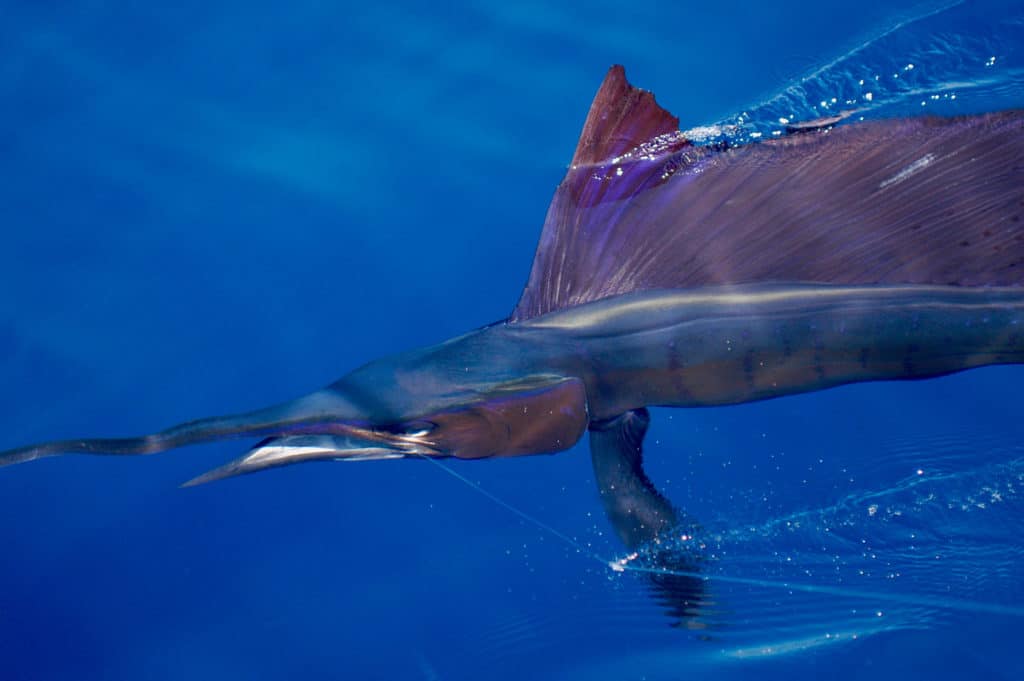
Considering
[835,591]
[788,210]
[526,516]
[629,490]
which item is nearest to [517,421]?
[629,490]

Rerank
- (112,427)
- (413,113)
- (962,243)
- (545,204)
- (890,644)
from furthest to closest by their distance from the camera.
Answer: (413,113) < (545,204) < (112,427) < (890,644) < (962,243)

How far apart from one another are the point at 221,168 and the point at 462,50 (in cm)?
158

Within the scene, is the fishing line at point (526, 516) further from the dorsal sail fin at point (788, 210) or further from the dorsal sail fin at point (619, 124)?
the dorsal sail fin at point (619, 124)

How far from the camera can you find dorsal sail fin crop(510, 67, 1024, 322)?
3232mm

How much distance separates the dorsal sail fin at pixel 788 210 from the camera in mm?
3232

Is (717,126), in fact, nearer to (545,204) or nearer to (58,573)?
(545,204)

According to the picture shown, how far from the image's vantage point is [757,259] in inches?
129

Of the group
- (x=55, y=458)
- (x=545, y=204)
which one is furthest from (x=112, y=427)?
(x=545, y=204)

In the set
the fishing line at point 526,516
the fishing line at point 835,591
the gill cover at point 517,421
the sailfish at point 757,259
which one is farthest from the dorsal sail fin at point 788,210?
the fishing line at point 835,591

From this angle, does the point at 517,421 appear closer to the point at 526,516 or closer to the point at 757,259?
the point at 526,516

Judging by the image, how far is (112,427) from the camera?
4082mm

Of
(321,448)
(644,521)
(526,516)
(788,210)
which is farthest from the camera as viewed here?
(526,516)

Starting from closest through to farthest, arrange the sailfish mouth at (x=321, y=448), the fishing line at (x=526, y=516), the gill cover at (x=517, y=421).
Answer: the sailfish mouth at (x=321, y=448) < the gill cover at (x=517, y=421) < the fishing line at (x=526, y=516)

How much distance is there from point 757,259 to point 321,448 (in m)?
1.67
